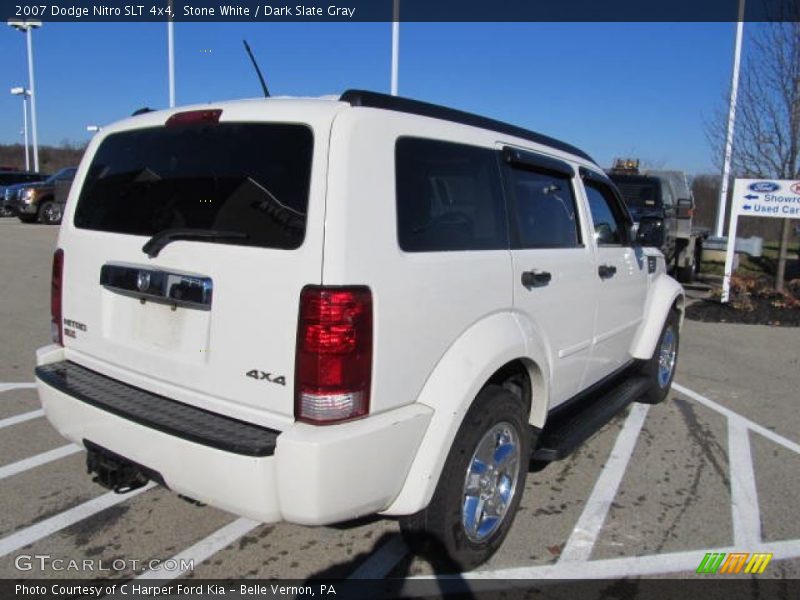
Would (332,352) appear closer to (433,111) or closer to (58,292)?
(433,111)

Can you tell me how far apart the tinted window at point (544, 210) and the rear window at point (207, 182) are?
1.26m

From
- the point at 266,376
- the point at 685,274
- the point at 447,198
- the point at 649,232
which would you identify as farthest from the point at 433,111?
the point at 685,274

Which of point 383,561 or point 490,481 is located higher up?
point 490,481

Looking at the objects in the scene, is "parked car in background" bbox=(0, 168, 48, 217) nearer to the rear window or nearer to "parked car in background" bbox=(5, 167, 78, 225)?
"parked car in background" bbox=(5, 167, 78, 225)

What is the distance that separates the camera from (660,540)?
322 centimetres

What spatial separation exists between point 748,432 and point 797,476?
81 cm

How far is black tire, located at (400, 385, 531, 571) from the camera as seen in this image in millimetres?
2637

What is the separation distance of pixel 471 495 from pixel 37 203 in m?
22.7

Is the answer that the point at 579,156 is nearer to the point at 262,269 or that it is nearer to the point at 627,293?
the point at 627,293

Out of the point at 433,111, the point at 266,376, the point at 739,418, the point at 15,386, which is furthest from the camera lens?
the point at 15,386

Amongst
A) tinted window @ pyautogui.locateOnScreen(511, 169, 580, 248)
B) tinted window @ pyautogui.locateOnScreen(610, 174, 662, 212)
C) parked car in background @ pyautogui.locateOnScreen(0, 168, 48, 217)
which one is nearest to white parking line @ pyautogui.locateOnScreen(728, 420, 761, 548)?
tinted window @ pyautogui.locateOnScreen(511, 169, 580, 248)

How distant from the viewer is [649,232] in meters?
4.58

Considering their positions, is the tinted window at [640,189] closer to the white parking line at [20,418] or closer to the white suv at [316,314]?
the white suv at [316,314]

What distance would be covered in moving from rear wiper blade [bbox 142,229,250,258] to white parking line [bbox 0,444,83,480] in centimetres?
182
